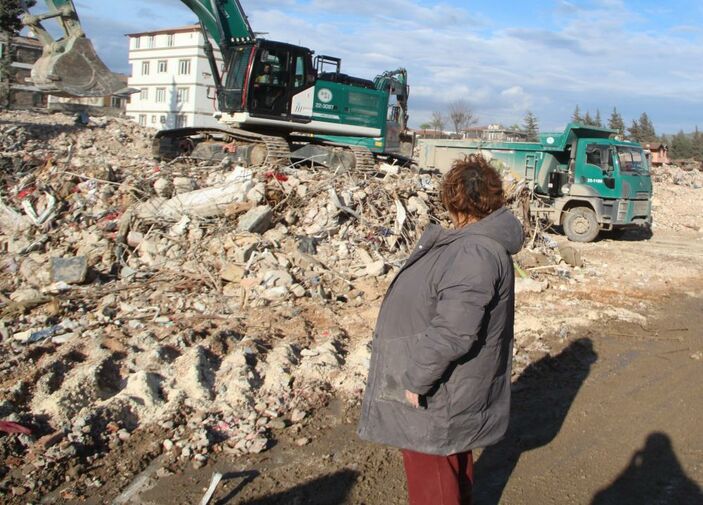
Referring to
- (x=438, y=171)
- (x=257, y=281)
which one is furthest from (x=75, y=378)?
(x=438, y=171)

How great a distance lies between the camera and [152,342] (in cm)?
534

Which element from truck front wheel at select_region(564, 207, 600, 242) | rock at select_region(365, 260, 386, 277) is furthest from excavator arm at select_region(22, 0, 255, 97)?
truck front wheel at select_region(564, 207, 600, 242)

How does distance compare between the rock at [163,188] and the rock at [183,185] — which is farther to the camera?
the rock at [183,185]

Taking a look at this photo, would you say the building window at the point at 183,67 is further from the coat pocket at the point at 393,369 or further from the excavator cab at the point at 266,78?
the coat pocket at the point at 393,369

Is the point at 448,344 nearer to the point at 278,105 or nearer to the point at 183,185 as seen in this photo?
the point at 183,185

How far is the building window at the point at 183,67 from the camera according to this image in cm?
5500

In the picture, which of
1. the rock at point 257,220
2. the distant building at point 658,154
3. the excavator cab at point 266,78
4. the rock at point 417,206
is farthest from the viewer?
the distant building at point 658,154

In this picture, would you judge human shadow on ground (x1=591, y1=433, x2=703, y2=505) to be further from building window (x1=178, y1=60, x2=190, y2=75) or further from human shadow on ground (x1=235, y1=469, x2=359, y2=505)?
building window (x1=178, y1=60, x2=190, y2=75)

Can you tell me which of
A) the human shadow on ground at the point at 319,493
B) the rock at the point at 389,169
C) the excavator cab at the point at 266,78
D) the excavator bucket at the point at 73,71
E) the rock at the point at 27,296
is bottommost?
the human shadow on ground at the point at 319,493

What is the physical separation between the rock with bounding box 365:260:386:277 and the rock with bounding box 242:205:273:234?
4.92 ft

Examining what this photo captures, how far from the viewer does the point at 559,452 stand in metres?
4.15

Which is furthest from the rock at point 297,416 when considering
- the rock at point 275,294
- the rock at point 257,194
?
the rock at point 257,194

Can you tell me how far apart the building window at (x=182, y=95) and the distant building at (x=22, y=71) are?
11.0 metres

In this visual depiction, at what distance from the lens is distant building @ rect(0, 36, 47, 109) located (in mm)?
30242
